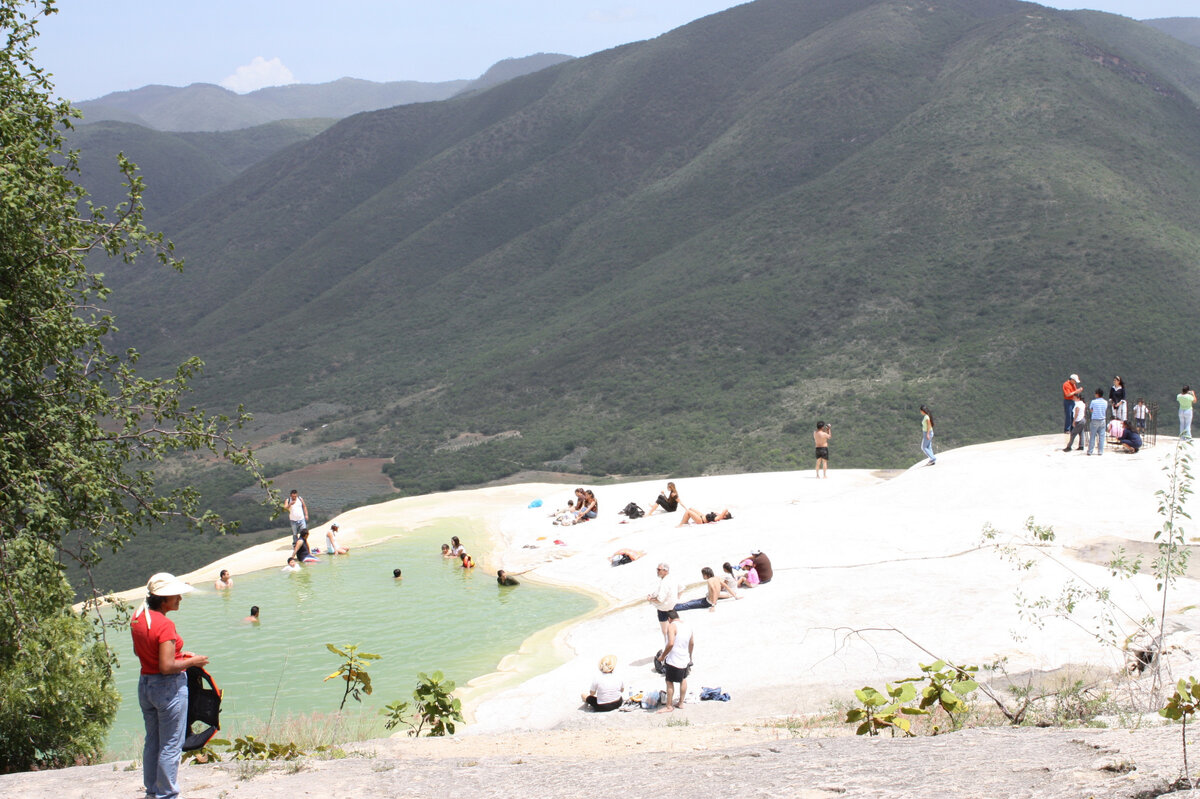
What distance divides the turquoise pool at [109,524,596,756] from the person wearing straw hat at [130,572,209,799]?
4195 mm

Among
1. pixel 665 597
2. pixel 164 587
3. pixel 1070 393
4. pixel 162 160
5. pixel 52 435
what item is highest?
pixel 162 160

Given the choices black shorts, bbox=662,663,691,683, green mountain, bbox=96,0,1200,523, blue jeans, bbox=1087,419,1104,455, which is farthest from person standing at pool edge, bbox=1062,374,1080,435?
green mountain, bbox=96,0,1200,523

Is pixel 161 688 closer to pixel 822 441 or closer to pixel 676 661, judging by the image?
pixel 676 661

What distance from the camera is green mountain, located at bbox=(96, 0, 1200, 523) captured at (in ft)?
165

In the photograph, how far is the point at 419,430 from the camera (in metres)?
61.5

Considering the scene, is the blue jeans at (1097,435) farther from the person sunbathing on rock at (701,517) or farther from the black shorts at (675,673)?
the black shorts at (675,673)

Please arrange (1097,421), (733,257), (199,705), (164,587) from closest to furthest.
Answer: (164,587) < (199,705) < (1097,421) < (733,257)

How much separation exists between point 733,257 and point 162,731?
66.5 m

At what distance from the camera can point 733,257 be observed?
7056 centimetres

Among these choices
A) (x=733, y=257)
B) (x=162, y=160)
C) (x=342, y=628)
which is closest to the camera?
(x=342, y=628)

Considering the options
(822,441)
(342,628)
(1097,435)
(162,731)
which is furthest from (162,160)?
(162,731)

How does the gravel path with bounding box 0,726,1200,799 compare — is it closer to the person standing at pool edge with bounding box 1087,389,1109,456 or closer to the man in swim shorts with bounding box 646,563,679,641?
the man in swim shorts with bounding box 646,563,679,641

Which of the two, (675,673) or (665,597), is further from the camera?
(665,597)

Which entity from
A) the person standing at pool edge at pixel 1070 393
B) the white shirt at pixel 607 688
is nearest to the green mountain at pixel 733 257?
the person standing at pool edge at pixel 1070 393
